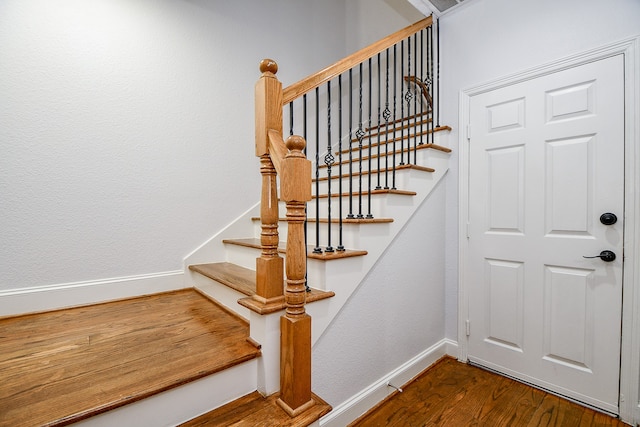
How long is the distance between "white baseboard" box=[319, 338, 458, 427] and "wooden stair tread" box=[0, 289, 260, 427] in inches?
26.0

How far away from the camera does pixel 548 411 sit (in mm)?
1634

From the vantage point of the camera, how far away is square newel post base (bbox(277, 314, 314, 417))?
3.46 ft

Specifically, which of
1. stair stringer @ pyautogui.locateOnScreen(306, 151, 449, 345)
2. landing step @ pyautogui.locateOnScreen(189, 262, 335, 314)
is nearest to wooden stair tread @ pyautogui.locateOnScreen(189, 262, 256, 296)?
landing step @ pyautogui.locateOnScreen(189, 262, 335, 314)

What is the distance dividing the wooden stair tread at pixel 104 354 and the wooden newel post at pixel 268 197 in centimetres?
27

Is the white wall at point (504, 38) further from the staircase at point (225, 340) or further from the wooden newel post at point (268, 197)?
the wooden newel post at point (268, 197)

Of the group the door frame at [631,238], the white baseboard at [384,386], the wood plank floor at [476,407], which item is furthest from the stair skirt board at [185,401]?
the door frame at [631,238]

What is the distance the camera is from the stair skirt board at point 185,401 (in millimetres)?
913

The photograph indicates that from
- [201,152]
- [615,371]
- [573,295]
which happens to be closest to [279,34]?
[201,152]

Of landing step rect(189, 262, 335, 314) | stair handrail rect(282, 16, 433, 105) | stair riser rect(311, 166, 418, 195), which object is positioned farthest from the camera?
stair riser rect(311, 166, 418, 195)

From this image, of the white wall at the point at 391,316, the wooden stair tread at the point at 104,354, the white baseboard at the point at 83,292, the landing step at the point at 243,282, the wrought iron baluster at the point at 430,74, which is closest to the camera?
the wooden stair tread at the point at 104,354

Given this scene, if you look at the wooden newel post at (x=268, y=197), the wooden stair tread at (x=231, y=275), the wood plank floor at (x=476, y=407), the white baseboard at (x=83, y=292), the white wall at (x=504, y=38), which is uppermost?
the white wall at (x=504, y=38)

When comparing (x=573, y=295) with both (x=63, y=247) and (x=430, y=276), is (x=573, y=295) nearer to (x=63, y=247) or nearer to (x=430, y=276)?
(x=430, y=276)

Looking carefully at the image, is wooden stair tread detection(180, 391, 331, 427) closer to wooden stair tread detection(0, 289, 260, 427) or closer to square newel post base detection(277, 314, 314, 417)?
square newel post base detection(277, 314, 314, 417)

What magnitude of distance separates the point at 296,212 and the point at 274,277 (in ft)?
1.05
